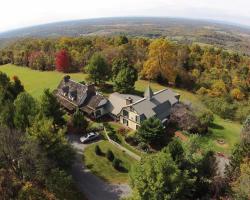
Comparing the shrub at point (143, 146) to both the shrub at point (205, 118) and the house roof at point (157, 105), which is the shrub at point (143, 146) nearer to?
the house roof at point (157, 105)

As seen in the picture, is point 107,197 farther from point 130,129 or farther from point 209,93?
point 209,93

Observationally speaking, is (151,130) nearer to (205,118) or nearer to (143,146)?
(143,146)

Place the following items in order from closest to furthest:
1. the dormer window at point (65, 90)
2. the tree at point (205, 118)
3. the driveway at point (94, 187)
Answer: the driveway at point (94, 187), the tree at point (205, 118), the dormer window at point (65, 90)

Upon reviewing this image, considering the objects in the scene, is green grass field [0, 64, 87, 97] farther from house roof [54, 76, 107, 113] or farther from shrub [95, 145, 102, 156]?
shrub [95, 145, 102, 156]

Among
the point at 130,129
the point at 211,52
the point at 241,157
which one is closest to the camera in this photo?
the point at 241,157

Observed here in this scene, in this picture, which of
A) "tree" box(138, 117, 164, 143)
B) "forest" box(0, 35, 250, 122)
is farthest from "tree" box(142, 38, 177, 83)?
"tree" box(138, 117, 164, 143)

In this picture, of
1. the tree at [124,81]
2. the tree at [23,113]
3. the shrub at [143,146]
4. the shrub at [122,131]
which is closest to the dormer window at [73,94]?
the tree at [124,81]

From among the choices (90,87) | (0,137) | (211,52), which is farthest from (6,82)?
(211,52)

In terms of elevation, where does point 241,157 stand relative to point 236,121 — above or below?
above

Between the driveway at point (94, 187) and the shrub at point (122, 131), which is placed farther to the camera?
the shrub at point (122, 131)
